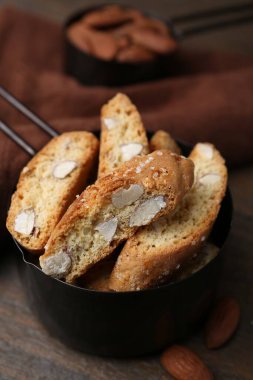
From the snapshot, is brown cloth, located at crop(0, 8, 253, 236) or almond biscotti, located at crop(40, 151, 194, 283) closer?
almond biscotti, located at crop(40, 151, 194, 283)

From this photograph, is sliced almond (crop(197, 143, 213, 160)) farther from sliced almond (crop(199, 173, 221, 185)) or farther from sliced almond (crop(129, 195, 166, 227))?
Answer: sliced almond (crop(129, 195, 166, 227))

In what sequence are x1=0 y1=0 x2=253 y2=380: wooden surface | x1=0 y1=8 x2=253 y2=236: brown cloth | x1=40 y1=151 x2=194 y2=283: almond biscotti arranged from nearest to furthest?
1. x1=40 y1=151 x2=194 y2=283: almond biscotti
2. x1=0 y1=0 x2=253 y2=380: wooden surface
3. x1=0 y1=8 x2=253 y2=236: brown cloth

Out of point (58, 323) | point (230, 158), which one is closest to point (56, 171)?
point (58, 323)

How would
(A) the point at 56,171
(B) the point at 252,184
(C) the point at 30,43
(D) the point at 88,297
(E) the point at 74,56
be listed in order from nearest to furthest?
(D) the point at 88,297 < (A) the point at 56,171 < (B) the point at 252,184 < (E) the point at 74,56 < (C) the point at 30,43

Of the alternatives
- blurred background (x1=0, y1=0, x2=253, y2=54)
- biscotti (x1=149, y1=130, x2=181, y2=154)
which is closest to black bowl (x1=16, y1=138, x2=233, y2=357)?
biscotti (x1=149, y1=130, x2=181, y2=154)

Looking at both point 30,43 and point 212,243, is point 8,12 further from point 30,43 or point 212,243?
point 212,243

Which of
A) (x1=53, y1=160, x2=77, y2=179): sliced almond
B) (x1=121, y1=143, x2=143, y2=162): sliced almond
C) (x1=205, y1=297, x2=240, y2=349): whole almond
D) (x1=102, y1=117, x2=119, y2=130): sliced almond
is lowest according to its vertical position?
(x1=205, y1=297, x2=240, y2=349): whole almond

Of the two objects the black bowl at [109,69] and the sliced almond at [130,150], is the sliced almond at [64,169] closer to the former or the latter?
the sliced almond at [130,150]
